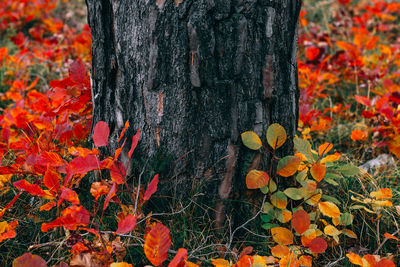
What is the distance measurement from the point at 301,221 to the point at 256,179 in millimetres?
231

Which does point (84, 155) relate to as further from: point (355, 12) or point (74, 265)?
point (355, 12)

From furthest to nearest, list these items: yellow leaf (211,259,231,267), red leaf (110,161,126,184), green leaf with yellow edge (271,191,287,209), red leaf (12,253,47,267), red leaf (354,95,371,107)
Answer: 1. red leaf (354,95,371,107)
2. green leaf with yellow edge (271,191,287,209)
3. red leaf (110,161,126,184)
4. yellow leaf (211,259,231,267)
5. red leaf (12,253,47,267)

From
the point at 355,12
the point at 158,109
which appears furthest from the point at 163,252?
the point at 355,12

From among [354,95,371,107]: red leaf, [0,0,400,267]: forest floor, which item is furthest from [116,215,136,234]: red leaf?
[354,95,371,107]: red leaf

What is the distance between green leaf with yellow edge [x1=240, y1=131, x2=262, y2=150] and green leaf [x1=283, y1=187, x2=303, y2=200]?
24 cm

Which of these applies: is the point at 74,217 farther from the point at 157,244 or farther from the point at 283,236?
the point at 283,236

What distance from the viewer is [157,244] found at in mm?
1110

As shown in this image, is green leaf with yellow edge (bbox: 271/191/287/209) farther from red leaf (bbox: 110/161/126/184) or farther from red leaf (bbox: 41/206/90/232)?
red leaf (bbox: 41/206/90/232)

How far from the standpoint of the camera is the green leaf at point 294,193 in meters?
1.41

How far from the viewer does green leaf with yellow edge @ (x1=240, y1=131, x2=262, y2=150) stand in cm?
134

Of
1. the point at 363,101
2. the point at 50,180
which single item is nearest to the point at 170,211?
the point at 50,180

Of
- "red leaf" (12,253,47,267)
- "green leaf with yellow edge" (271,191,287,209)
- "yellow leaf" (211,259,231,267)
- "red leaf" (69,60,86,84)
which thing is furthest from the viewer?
"red leaf" (69,60,86,84)

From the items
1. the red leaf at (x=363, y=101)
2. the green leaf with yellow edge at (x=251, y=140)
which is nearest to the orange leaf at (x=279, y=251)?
the green leaf with yellow edge at (x=251, y=140)

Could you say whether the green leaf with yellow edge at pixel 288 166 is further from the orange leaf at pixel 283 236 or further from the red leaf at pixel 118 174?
the red leaf at pixel 118 174
